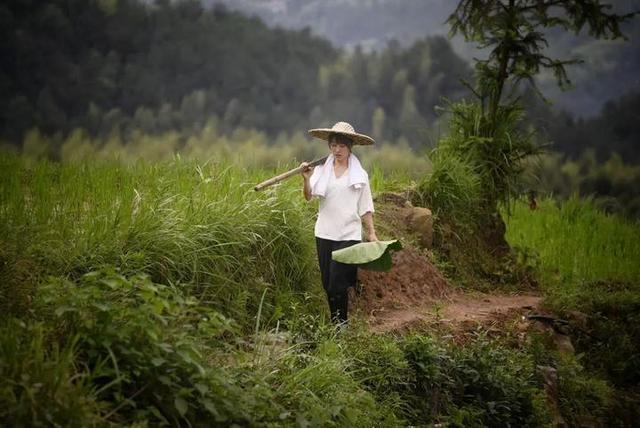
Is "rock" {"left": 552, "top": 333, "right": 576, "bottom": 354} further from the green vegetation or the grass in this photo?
Result: the grass

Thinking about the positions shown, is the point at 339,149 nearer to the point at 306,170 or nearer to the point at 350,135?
the point at 350,135

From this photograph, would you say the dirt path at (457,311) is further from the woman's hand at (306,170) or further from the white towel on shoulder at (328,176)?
the woman's hand at (306,170)

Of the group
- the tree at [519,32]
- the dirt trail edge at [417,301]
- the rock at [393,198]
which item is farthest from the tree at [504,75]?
the dirt trail edge at [417,301]

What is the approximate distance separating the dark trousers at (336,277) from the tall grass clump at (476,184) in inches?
130

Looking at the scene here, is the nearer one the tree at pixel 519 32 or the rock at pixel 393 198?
the rock at pixel 393 198

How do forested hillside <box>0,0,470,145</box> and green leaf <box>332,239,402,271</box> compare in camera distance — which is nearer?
green leaf <box>332,239,402,271</box>

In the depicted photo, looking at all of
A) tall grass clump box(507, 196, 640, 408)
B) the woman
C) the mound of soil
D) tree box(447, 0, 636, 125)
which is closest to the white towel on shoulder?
the woman

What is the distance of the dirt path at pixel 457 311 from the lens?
6641 mm

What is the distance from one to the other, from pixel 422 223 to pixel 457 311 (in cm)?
129

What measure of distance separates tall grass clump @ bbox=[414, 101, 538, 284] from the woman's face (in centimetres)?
333

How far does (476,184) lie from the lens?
363 inches

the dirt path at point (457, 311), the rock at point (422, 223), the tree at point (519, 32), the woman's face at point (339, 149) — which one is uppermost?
the tree at point (519, 32)

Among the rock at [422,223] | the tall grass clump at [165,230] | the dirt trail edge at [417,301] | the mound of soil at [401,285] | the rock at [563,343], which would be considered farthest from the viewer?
the rock at [422,223]

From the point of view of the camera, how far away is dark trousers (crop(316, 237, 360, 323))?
18.8 ft
